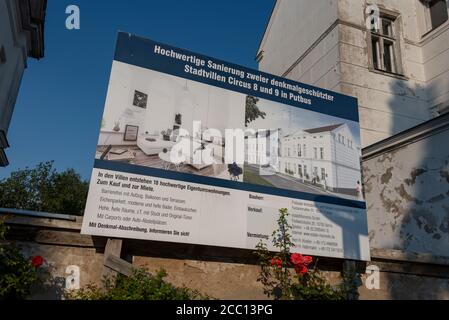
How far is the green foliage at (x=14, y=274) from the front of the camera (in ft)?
12.6

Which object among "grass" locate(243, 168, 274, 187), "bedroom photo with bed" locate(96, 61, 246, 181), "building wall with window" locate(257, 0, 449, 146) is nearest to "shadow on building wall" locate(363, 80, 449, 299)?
"building wall with window" locate(257, 0, 449, 146)

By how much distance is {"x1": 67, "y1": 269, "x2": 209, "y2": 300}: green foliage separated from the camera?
4184 mm

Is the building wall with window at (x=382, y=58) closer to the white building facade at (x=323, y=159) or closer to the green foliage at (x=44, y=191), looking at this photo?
the white building facade at (x=323, y=159)

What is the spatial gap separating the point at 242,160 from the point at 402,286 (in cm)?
334

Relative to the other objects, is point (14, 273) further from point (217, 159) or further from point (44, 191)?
point (44, 191)

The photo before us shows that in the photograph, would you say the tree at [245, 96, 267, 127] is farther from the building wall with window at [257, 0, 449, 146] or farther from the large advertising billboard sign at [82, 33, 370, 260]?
the building wall with window at [257, 0, 449, 146]

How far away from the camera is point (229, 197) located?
5402mm

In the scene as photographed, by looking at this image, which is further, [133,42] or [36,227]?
[133,42]

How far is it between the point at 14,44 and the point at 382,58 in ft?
43.4

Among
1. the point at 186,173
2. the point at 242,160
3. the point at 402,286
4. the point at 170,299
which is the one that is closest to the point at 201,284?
the point at 170,299

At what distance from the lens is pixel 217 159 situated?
557cm

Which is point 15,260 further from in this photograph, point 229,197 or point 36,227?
point 229,197

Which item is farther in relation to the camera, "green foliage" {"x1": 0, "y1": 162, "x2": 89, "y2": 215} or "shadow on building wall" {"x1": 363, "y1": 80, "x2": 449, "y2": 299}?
"green foliage" {"x1": 0, "y1": 162, "x2": 89, "y2": 215}

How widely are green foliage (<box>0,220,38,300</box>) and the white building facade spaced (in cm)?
372
